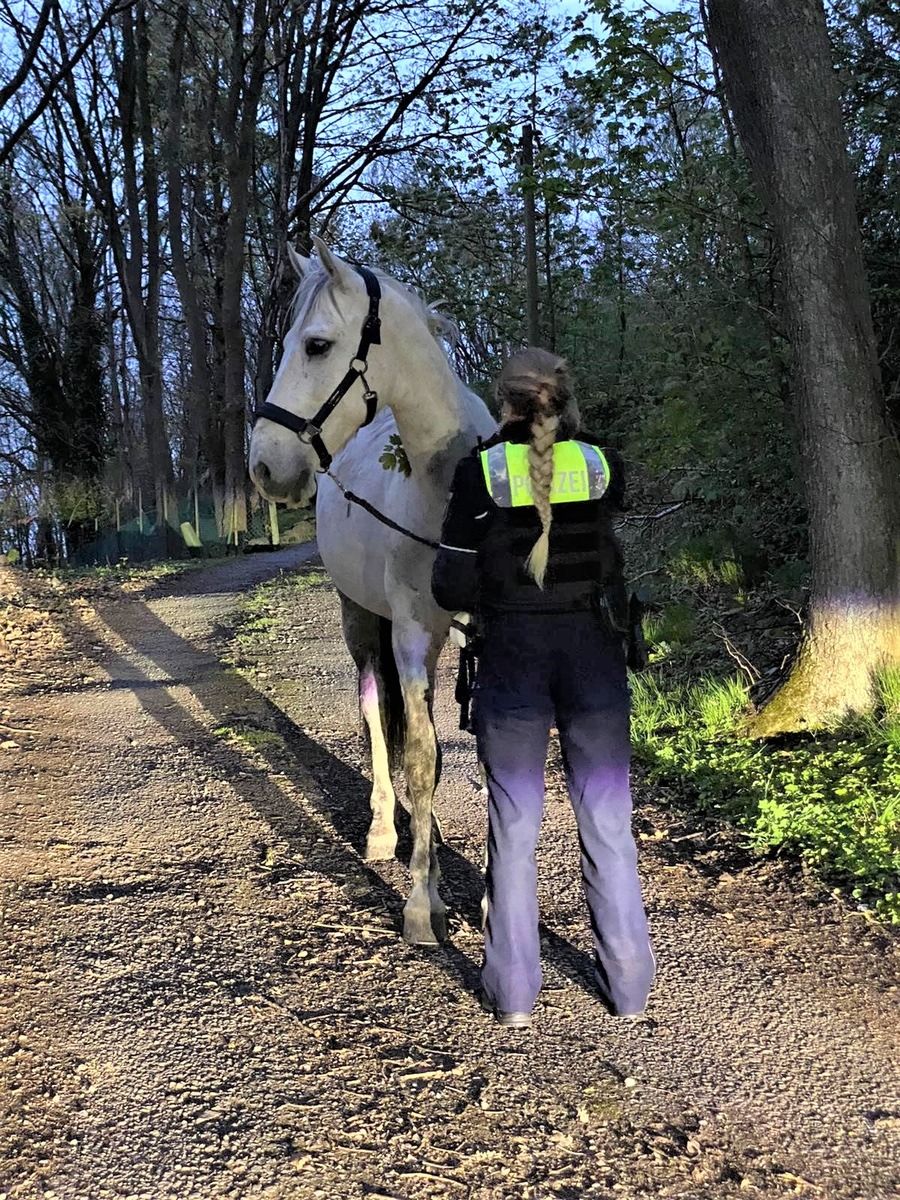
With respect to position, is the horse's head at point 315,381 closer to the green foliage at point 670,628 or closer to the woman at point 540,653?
the woman at point 540,653

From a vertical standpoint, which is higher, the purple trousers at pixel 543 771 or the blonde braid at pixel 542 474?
the blonde braid at pixel 542 474

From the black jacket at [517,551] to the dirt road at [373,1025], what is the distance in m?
1.40

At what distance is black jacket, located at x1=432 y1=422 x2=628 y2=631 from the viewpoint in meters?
2.68

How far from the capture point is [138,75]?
18875 millimetres

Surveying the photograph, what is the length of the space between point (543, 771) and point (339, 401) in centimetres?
149

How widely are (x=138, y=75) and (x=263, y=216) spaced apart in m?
4.92

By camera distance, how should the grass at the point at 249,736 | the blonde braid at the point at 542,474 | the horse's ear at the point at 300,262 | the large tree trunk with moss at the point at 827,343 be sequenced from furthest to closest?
the grass at the point at 249,736 → the large tree trunk with moss at the point at 827,343 → the horse's ear at the point at 300,262 → the blonde braid at the point at 542,474

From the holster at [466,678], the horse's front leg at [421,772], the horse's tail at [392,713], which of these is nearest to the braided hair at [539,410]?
the holster at [466,678]

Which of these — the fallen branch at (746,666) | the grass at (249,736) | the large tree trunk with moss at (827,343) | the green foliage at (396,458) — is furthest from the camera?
the grass at (249,736)

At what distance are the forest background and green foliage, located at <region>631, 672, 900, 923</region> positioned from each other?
0.01 meters

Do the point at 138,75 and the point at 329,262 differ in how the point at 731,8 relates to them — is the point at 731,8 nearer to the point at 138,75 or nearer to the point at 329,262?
the point at 329,262

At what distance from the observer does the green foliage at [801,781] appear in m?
3.75

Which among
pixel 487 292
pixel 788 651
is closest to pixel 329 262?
pixel 788 651

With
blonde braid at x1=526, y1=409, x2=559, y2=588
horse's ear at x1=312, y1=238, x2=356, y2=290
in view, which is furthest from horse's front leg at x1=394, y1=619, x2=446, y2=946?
horse's ear at x1=312, y1=238, x2=356, y2=290
